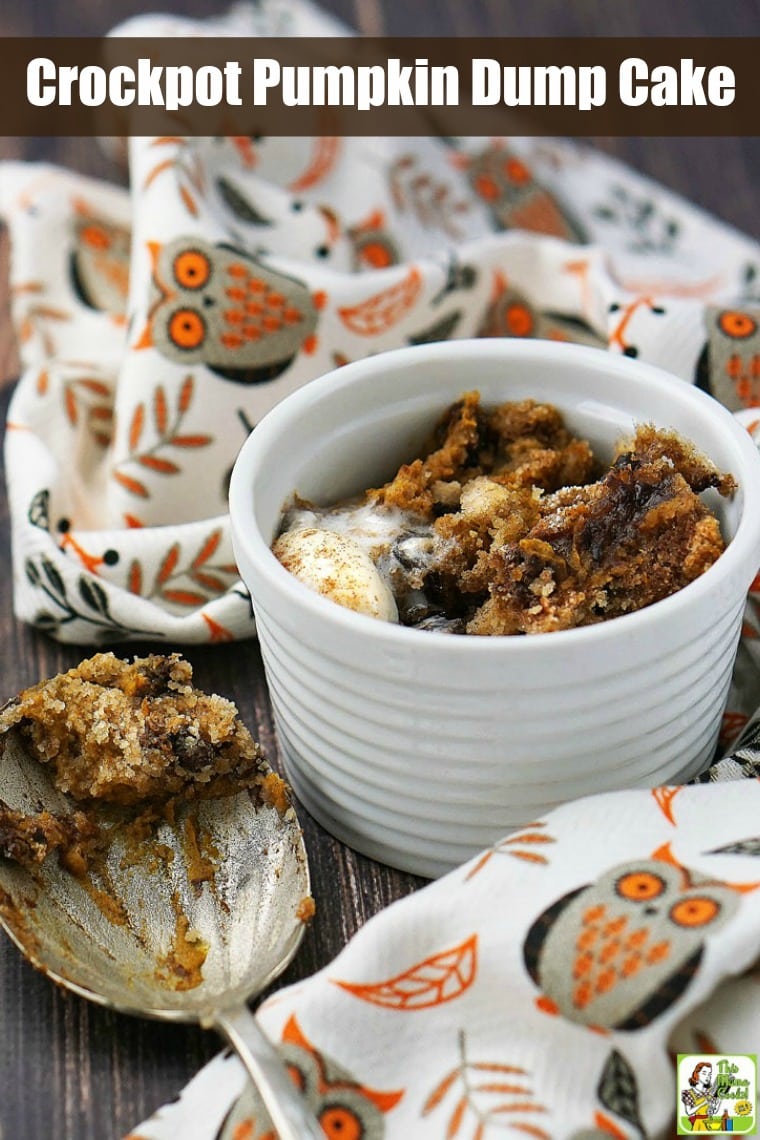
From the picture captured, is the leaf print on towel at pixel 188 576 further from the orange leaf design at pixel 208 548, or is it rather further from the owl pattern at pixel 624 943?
the owl pattern at pixel 624 943

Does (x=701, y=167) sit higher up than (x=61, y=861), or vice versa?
(x=701, y=167)

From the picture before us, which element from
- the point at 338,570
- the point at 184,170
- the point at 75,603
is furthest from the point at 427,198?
the point at 338,570

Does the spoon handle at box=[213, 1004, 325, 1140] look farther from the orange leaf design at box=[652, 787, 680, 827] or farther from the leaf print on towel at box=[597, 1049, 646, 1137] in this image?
the orange leaf design at box=[652, 787, 680, 827]

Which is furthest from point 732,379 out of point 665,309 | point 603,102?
point 603,102

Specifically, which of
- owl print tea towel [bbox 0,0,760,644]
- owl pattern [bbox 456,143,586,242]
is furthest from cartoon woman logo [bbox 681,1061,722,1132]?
owl pattern [bbox 456,143,586,242]

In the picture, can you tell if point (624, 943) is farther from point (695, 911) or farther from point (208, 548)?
point (208, 548)

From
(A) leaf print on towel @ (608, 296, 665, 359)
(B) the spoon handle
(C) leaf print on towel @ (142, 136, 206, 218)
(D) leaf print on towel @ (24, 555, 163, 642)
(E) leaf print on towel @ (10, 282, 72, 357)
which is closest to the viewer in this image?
(B) the spoon handle

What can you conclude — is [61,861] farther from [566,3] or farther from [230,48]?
[566,3]
